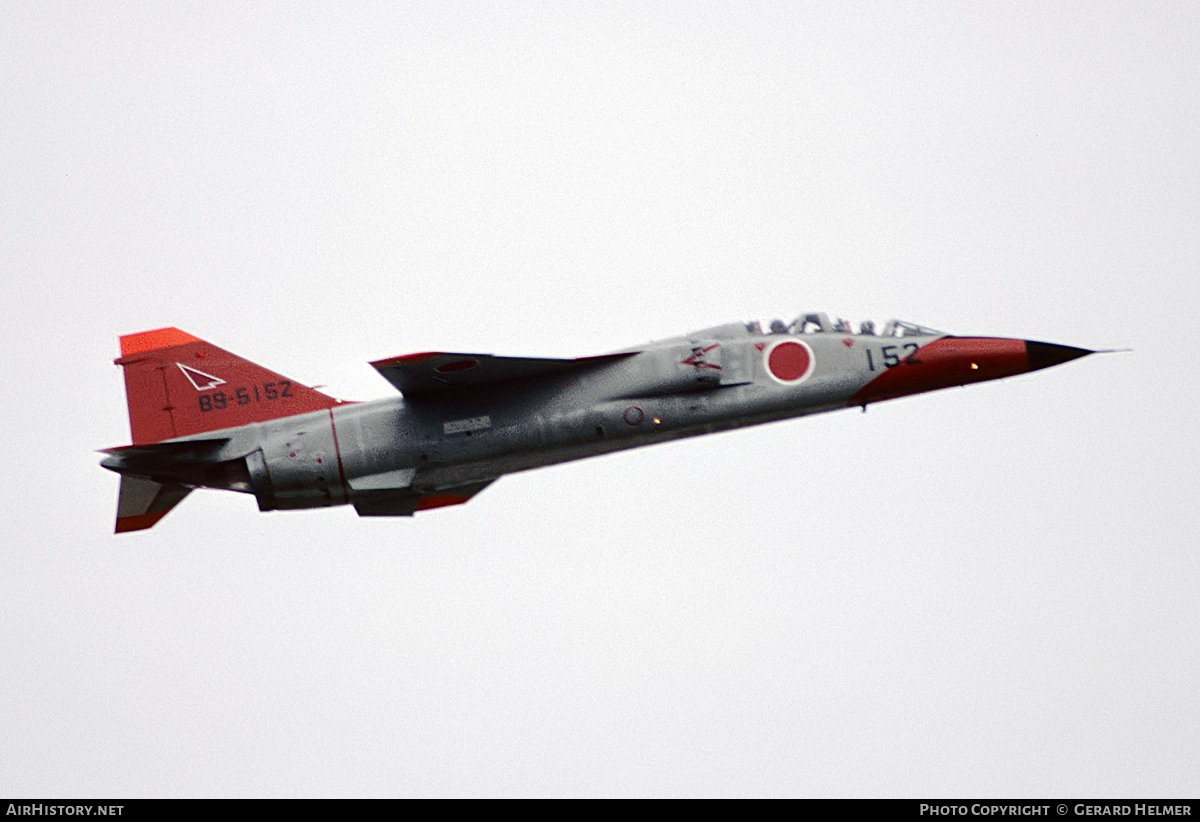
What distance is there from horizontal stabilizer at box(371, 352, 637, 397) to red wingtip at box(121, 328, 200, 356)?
15.7ft

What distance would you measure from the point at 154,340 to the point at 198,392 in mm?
1489

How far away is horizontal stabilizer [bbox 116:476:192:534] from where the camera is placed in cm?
3472

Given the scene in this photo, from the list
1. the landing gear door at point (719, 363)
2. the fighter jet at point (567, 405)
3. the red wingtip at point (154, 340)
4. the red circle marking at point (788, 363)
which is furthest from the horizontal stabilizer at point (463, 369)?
the red wingtip at point (154, 340)

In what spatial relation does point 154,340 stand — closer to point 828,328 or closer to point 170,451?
point 170,451

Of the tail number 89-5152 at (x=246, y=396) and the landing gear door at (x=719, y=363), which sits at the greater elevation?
the tail number 89-5152 at (x=246, y=396)

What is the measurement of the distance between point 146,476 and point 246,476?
1976mm

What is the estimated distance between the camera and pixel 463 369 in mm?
33125

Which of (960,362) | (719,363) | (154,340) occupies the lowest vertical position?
(960,362)

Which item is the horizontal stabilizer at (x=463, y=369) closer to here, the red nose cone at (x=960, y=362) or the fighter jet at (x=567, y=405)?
the fighter jet at (x=567, y=405)

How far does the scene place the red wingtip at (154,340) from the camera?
116ft

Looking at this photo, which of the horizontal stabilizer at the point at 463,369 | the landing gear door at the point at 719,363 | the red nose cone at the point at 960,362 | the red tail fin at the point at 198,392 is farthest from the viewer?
the red tail fin at the point at 198,392

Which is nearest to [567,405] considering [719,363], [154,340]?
[719,363]

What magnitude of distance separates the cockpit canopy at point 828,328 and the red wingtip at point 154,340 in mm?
10856
